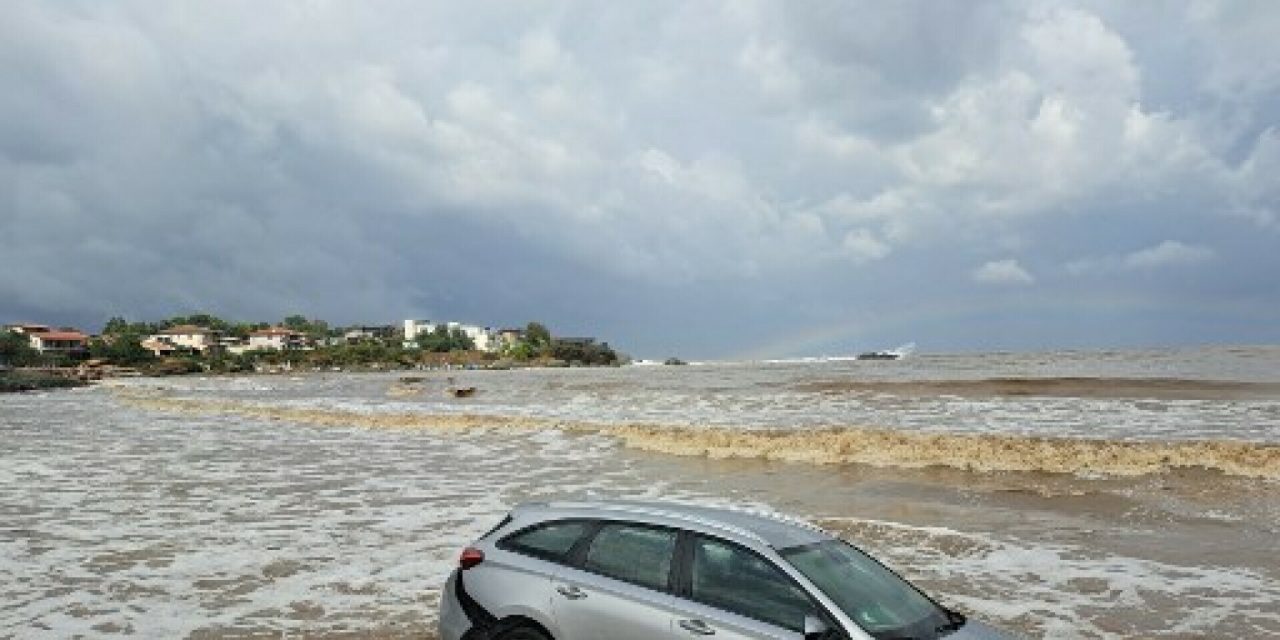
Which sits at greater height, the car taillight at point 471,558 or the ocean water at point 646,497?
the car taillight at point 471,558

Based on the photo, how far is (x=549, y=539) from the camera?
23.3 feet

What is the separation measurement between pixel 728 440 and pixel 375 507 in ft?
44.4

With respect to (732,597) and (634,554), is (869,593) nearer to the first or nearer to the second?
(732,597)

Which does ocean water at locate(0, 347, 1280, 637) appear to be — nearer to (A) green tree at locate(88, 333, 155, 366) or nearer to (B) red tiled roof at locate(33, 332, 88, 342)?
(A) green tree at locate(88, 333, 155, 366)

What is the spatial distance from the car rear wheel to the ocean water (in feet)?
11.1

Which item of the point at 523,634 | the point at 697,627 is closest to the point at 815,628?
the point at 697,627

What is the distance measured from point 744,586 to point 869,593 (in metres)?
0.80

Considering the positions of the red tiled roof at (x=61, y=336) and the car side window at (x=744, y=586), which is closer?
the car side window at (x=744, y=586)

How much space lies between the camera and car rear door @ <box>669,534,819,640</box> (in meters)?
5.79

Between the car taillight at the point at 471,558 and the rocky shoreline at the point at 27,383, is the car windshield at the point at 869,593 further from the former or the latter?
the rocky shoreline at the point at 27,383

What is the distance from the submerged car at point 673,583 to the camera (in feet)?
19.2

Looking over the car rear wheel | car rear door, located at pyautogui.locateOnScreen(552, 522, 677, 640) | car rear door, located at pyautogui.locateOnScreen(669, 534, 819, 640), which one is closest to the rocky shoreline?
the car rear wheel

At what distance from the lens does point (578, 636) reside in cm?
646

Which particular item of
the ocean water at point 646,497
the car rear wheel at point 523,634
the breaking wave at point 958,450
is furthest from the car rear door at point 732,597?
the breaking wave at point 958,450
